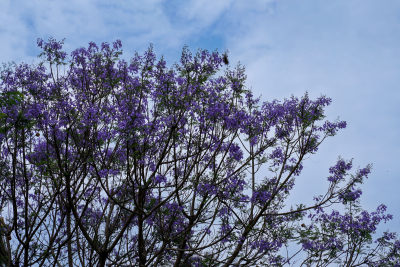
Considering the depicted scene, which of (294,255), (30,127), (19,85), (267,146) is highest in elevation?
(19,85)

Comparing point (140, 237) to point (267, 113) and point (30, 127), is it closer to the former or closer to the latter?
point (30, 127)

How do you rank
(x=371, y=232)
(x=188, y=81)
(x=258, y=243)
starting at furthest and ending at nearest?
(x=371, y=232), (x=258, y=243), (x=188, y=81)

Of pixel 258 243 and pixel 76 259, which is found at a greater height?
pixel 76 259

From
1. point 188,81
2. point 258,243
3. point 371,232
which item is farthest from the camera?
point 371,232

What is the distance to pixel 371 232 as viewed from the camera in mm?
13211

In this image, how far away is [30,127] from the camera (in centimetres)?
1059

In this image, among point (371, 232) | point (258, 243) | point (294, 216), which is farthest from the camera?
point (371, 232)

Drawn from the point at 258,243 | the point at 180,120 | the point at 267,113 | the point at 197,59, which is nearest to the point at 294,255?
the point at 258,243

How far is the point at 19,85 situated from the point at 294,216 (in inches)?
334

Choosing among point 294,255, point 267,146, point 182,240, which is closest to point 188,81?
point 267,146

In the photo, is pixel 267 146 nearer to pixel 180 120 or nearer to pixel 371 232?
pixel 180 120

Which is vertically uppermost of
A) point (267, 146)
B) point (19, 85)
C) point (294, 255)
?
point (19, 85)

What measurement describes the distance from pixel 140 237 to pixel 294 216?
455 cm

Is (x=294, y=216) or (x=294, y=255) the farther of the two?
(x=294, y=216)
